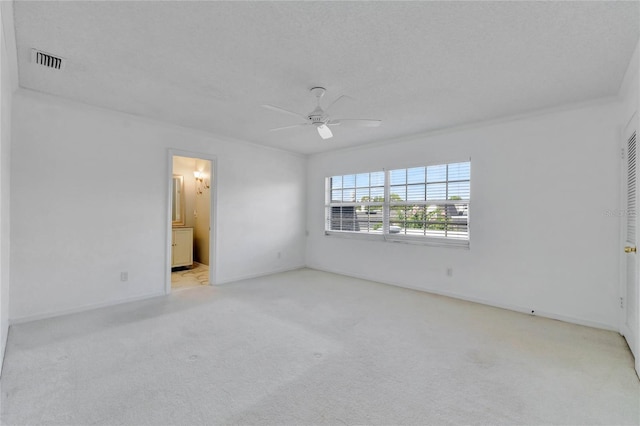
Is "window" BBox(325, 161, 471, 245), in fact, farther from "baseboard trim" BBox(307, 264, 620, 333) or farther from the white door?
the white door

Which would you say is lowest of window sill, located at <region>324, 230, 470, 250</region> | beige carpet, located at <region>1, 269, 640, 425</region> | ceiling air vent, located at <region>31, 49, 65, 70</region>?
beige carpet, located at <region>1, 269, 640, 425</region>

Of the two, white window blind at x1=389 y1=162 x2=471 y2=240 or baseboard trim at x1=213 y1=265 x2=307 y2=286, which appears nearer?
white window blind at x1=389 y1=162 x2=471 y2=240

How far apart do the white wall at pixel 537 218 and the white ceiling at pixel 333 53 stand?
0.45 meters

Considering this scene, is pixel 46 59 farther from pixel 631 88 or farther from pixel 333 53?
pixel 631 88

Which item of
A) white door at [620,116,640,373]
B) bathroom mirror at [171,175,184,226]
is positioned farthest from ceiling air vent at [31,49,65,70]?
white door at [620,116,640,373]

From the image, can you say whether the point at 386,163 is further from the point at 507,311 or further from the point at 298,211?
the point at 507,311

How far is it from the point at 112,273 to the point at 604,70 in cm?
567

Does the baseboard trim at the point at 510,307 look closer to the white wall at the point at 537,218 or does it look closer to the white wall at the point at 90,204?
the white wall at the point at 537,218

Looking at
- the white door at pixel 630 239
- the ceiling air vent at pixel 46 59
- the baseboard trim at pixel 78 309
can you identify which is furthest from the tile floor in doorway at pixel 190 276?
the white door at pixel 630 239

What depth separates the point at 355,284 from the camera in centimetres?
493

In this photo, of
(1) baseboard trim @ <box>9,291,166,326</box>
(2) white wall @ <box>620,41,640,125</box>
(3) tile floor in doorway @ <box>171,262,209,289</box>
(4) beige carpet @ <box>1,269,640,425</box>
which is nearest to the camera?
(4) beige carpet @ <box>1,269,640,425</box>

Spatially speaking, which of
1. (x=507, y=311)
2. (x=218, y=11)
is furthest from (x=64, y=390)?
(x=507, y=311)

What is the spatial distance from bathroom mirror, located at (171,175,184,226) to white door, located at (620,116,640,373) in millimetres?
6694

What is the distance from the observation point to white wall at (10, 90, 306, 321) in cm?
317
